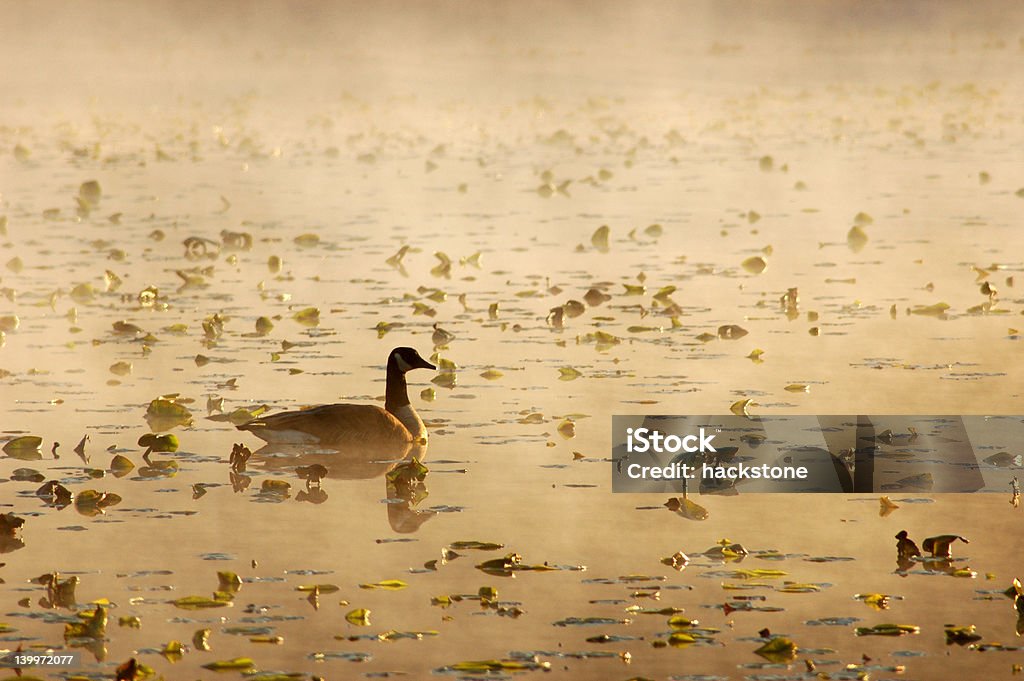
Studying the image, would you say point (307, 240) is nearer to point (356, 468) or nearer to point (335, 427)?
point (335, 427)

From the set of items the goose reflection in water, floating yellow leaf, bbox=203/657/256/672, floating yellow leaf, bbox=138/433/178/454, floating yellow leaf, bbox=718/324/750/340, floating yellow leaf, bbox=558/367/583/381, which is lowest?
floating yellow leaf, bbox=203/657/256/672

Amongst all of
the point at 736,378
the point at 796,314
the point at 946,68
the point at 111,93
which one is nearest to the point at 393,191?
the point at 796,314

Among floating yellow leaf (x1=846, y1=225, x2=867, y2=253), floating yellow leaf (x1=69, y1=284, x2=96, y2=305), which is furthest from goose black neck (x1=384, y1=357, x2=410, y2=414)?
floating yellow leaf (x1=846, y1=225, x2=867, y2=253)

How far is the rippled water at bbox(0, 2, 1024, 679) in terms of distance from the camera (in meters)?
8.53

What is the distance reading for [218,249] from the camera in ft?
78.5

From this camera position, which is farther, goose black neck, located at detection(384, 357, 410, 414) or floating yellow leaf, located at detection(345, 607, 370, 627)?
goose black neck, located at detection(384, 357, 410, 414)

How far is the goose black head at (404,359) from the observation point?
12766 millimetres

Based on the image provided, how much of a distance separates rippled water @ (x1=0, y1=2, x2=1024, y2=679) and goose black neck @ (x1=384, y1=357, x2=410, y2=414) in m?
0.41

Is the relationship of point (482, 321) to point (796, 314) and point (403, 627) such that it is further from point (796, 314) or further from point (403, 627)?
point (403, 627)

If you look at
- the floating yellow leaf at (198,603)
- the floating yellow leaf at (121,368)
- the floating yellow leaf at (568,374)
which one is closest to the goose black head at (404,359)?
the floating yellow leaf at (568,374)

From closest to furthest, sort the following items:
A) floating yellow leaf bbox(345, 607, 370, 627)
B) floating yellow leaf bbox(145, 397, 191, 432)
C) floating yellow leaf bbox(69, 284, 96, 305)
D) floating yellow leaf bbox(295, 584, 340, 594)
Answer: floating yellow leaf bbox(345, 607, 370, 627)
floating yellow leaf bbox(295, 584, 340, 594)
floating yellow leaf bbox(145, 397, 191, 432)
floating yellow leaf bbox(69, 284, 96, 305)

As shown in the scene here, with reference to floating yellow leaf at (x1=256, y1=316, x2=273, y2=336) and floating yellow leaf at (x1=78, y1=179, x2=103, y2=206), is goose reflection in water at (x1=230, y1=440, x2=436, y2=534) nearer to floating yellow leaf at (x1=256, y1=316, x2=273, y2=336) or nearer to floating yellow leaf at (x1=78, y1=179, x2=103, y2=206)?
floating yellow leaf at (x1=256, y1=316, x2=273, y2=336)

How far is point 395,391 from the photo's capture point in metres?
12.7

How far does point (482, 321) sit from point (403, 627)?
30.3 ft
